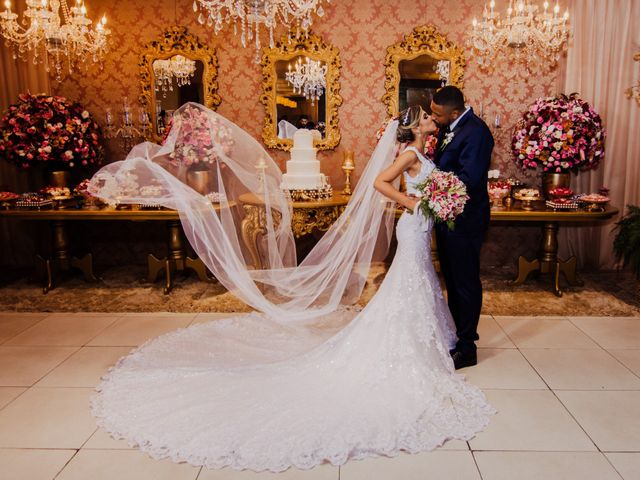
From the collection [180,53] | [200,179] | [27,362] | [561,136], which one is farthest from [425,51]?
[27,362]

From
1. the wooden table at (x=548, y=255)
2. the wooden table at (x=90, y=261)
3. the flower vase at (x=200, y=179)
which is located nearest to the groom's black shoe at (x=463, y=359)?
the wooden table at (x=548, y=255)

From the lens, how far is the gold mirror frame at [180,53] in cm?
603

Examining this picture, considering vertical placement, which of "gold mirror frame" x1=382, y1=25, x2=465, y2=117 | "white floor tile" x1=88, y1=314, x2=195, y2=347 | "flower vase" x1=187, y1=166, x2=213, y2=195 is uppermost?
"gold mirror frame" x1=382, y1=25, x2=465, y2=117

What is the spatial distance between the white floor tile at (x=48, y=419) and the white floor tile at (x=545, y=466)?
2076 mm

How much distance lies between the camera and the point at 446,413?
3.05 metres

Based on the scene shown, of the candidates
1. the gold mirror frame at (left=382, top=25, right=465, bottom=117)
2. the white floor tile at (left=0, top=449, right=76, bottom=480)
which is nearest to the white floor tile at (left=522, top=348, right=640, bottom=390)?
the white floor tile at (left=0, top=449, right=76, bottom=480)

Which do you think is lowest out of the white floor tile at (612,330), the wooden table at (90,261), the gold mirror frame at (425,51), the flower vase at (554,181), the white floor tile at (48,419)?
the white floor tile at (48,419)

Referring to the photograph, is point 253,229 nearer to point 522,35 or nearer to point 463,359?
point 463,359

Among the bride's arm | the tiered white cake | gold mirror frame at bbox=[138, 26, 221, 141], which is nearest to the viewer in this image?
the bride's arm

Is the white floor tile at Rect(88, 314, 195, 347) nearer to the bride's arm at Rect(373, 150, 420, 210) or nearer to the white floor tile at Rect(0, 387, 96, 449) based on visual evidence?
the white floor tile at Rect(0, 387, 96, 449)

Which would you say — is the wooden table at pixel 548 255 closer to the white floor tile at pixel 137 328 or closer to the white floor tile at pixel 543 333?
the white floor tile at pixel 543 333

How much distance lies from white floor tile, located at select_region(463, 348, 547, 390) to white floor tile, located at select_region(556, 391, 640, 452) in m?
0.23

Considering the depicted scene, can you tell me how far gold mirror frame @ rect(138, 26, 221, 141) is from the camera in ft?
19.8

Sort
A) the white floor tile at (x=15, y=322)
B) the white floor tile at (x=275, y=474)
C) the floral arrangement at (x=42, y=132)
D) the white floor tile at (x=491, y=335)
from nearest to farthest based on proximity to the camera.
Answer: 1. the white floor tile at (x=275, y=474)
2. the white floor tile at (x=491, y=335)
3. the white floor tile at (x=15, y=322)
4. the floral arrangement at (x=42, y=132)
